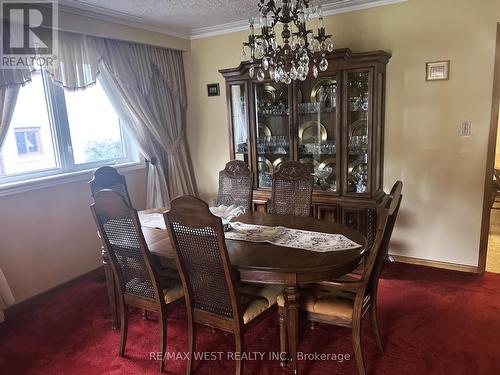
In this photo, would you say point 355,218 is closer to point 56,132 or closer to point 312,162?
point 312,162

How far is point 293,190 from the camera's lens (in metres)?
2.99

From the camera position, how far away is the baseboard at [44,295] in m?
2.91

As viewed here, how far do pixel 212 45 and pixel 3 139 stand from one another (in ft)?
7.76

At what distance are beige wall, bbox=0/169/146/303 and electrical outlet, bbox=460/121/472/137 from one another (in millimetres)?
3365

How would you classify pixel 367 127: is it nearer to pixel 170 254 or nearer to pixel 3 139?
pixel 170 254

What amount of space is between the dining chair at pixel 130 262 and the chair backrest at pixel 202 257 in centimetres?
24

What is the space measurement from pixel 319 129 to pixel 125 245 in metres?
2.19

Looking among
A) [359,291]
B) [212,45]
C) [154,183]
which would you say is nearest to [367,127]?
[359,291]

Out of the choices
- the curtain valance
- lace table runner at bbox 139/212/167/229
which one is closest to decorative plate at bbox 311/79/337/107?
the curtain valance

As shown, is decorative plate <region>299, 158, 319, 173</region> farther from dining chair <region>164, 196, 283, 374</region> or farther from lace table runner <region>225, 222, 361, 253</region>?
dining chair <region>164, 196, 283, 374</region>

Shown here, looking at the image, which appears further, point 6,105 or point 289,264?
point 6,105

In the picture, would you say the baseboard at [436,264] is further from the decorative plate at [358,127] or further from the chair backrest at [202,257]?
the chair backrest at [202,257]

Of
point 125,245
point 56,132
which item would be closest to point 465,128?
point 125,245

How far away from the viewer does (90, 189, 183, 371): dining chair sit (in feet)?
6.73
